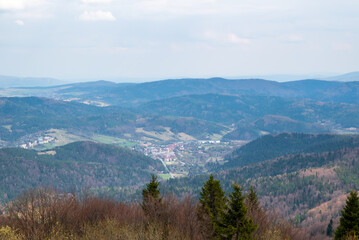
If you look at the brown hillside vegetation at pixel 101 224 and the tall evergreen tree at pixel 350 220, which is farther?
the tall evergreen tree at pixel 350 220

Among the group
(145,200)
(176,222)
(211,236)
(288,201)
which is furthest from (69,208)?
(288,201)

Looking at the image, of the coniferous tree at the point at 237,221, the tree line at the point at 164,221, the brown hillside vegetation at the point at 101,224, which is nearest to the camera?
the coniferous tree at the point at 237,221

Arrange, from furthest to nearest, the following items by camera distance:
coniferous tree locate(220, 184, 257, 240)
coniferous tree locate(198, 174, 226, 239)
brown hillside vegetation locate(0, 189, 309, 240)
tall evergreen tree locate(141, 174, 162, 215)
A: tall evergreen tree locate(141, 174, 162, 215), coniferous tree locate(198, 174, 226, 239), brown hillside vegetation locate(0, 189, 309, 240), coniferous tree locate(220, 184, 257, 240)

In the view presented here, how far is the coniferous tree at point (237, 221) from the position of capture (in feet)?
120

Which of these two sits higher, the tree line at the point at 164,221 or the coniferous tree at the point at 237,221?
the coniferous tree at the point at 237,221

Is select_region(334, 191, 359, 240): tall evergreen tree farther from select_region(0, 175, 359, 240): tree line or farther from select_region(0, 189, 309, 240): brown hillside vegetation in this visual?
select_region(0, 189, 309, 240): brown hillside vegetation

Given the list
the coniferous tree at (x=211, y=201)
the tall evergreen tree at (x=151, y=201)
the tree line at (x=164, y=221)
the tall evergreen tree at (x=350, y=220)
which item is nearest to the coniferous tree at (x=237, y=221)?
the tree line at (x=164, y=221)

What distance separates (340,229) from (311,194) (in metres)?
153

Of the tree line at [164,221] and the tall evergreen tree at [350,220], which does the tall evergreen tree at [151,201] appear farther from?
the tall evergreen tree at [350,220]

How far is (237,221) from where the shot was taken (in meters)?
37.1

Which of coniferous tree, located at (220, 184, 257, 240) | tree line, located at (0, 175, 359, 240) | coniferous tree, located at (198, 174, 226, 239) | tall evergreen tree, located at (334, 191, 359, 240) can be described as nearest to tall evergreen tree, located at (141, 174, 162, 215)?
tree line, located at (0, 175, 359, 240)

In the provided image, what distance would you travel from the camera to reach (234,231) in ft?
122

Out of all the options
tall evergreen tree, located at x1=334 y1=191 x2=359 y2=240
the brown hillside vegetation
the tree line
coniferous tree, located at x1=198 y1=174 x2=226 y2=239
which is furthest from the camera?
coniferous tree, located at x1=198 y1=174 x2=226 y2=239

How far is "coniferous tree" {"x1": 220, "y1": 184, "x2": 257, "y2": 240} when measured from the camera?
3647 centimetres
